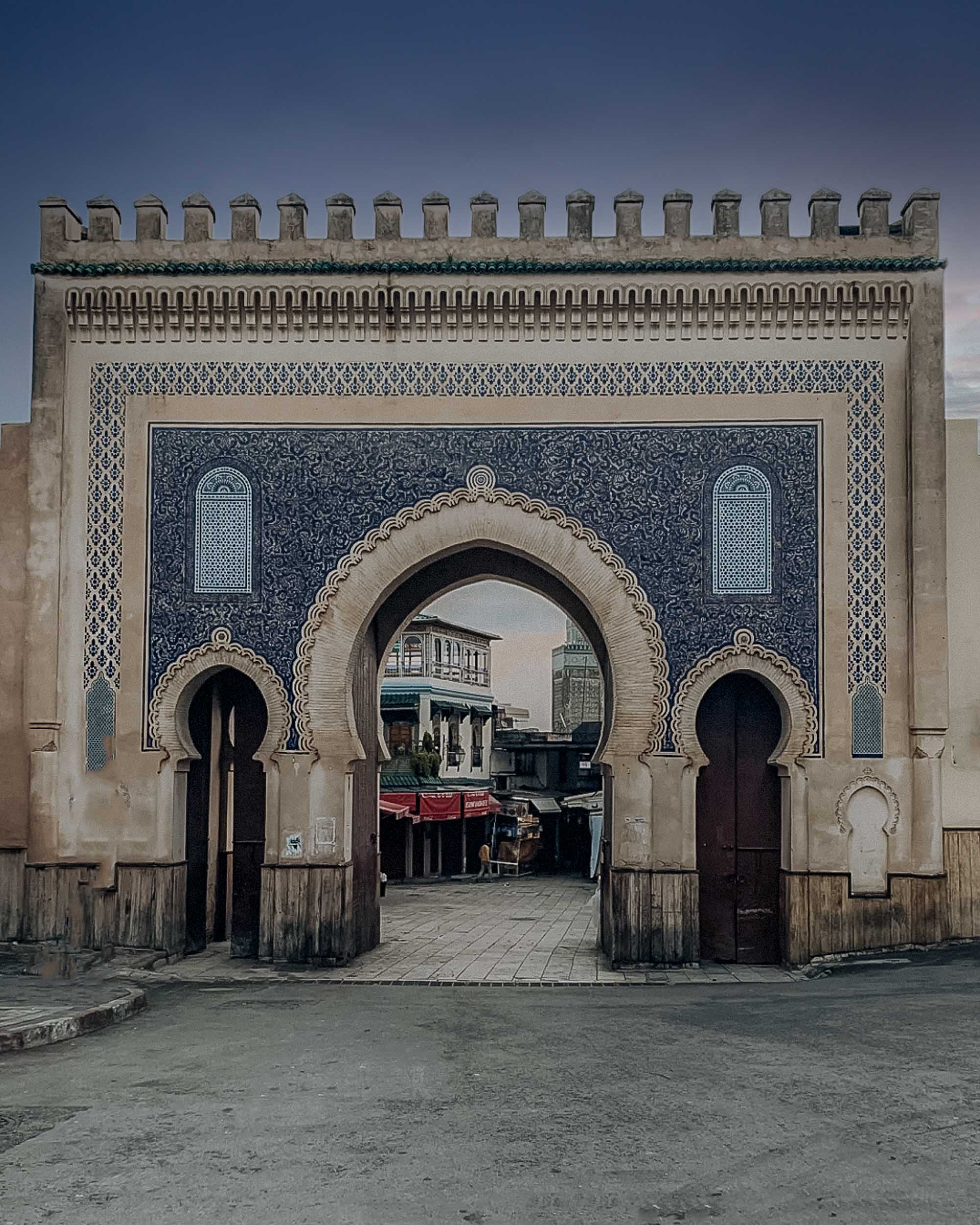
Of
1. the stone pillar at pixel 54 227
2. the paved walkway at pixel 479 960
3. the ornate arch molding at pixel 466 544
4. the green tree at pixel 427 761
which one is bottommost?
the paved walkway at pixel 479 960

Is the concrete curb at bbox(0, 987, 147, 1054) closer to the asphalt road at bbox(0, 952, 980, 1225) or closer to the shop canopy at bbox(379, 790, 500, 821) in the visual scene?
the asphalt road at bbox(0, 952, 980, 1225)

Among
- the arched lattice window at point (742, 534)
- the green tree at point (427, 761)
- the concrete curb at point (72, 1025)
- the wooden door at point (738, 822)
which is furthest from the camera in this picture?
the green tree at point (427, 761)

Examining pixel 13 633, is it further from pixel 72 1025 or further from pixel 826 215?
pixel 826 215

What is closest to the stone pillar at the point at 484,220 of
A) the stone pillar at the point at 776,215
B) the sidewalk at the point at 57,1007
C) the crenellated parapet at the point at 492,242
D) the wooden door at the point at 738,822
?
the crenellated parapet at the point at 492,242

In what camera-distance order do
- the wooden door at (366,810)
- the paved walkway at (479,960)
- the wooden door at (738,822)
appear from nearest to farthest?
1. the paved walkway at (479,960)
2. the wooden door at (738,822)
3. the wooden door at (366,810)

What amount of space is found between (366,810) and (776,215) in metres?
6.48

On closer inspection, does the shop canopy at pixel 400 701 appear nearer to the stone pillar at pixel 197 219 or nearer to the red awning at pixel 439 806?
the red awning at pixel 439 806

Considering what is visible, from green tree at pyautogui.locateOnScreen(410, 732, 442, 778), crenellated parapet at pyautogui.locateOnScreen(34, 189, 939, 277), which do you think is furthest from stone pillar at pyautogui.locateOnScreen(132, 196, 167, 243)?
green tree at pyautogui.locateOnScreen(410, 732, 442, 778)

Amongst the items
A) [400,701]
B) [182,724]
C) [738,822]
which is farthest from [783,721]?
[400,701]

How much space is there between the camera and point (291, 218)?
11.3 meters

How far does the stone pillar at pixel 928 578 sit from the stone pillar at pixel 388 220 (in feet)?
14.8

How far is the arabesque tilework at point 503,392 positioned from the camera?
10.9m

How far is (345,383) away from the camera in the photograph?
11.3m

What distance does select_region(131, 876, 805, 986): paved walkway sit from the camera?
1041 cm
